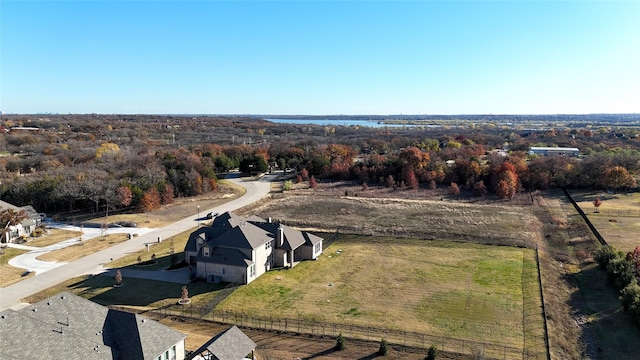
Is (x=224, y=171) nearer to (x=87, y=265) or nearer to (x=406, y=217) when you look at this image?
(x=406, y=217)

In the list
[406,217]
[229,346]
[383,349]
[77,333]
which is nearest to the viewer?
[77,333]

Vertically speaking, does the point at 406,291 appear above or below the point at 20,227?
below

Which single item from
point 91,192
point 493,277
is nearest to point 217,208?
point 91,192

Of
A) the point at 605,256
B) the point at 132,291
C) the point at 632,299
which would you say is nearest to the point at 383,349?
the point at 632,299

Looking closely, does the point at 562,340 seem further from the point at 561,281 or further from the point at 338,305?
the point at 338,305

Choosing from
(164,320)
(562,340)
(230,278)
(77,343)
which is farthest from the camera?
(230,278)

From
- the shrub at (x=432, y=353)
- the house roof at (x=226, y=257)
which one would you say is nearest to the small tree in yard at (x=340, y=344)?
the shrub at (x=432, y=353)

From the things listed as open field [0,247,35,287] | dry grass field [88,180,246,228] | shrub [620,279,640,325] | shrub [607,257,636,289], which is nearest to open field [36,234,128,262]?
open field [0,247,35,287]
